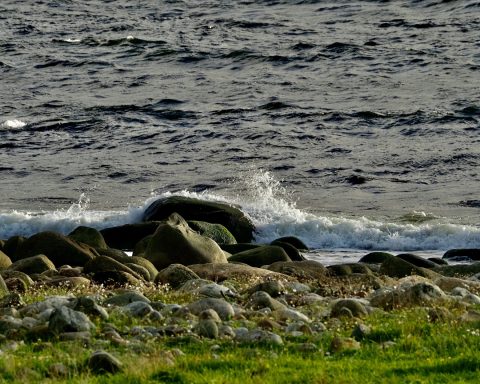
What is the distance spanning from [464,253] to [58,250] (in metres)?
8.09

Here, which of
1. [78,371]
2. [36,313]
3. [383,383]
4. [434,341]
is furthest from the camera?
[36,313]

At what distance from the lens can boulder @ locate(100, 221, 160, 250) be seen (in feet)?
75.5

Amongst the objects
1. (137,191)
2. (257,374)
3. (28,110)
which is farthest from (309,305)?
(28,110)

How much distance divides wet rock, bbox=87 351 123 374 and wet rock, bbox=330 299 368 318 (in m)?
3.00

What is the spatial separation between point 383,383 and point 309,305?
407 centimetres

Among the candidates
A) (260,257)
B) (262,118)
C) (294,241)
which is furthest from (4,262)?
(262,118)

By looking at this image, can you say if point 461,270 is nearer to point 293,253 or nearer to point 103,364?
point 293,253

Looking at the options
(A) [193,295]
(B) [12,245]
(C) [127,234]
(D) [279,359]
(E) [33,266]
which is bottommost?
(C) [127,234]

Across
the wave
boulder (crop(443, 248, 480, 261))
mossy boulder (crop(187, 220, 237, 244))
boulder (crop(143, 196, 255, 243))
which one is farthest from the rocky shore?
boulder (crop(143, 196, 255, 243))

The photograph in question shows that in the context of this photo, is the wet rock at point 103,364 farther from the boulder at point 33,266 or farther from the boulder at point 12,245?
the boulder at point 12,245

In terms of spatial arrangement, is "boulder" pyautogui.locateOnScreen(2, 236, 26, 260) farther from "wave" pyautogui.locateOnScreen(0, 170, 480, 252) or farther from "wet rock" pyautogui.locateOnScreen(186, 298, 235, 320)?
"wet rock" pyautogui.locateOnScreen(186, 298, 235, 320)

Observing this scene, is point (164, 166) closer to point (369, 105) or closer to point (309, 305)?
point (369, 105)

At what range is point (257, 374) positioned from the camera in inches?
335

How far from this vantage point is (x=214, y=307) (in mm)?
11242
